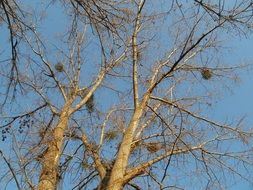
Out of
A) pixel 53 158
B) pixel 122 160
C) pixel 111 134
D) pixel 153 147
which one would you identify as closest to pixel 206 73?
pixel 153 147

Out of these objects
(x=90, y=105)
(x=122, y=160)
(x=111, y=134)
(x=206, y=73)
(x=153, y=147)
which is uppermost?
(x=206, y=73)

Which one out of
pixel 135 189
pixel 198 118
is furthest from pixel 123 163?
pixel 198 118

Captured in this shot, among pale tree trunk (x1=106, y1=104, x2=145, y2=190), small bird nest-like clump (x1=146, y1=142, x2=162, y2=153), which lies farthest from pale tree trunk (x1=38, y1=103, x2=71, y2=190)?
small bird nest-like clump (x1=146, y1=142, x2=162, y2=153)

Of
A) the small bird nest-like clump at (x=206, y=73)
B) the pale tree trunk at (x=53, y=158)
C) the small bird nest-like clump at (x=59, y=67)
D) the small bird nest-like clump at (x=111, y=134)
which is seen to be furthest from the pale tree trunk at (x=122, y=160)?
the small bird nest-like clump at (x=59, y=67)

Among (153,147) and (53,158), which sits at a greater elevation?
(153,147)

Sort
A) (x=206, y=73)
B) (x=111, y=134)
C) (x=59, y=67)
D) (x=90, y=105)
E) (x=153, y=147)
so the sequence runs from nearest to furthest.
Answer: (x=153, y=147) < (x=206, y=73) < (x=111, y=134) < (x=90, y=105) < (x=59, y=67)

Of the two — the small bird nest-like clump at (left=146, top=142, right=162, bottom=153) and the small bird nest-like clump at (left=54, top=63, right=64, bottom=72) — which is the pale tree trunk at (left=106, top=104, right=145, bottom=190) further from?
the small bird nest-like clump at (left=54, top=63, right=64, bottom=72)

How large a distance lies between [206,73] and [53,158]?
3.25m

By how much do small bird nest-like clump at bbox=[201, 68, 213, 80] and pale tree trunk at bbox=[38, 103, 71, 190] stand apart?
2.63m

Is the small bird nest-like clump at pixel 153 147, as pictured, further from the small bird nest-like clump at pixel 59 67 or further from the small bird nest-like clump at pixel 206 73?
the small bird nest-like clump at pixel 59 67

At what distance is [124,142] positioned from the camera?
9.26 m

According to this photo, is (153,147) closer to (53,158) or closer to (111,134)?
(111,134)

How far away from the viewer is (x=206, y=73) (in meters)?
10.5

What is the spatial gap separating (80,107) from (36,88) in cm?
117
